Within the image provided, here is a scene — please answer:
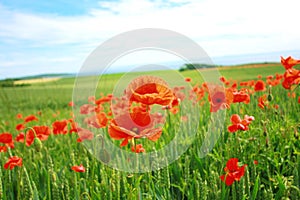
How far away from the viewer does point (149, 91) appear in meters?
1.35

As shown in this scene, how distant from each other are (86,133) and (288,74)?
140 cm

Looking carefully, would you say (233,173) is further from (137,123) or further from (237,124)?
(137,123)

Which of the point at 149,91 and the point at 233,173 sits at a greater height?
the point at 149,91

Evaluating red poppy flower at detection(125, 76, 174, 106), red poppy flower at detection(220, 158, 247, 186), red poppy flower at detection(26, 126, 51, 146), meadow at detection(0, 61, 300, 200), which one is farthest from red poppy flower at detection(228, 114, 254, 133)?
red poppy flower at detection(26, 126, 51, 146)

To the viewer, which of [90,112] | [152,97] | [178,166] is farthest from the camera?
[90,112]

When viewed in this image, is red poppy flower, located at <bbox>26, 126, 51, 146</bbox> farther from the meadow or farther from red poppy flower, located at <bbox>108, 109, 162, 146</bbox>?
red poppy flower, located at <bbox>108, 109, 162, 146</bbox>

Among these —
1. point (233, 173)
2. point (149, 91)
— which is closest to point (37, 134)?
point (149, 91)

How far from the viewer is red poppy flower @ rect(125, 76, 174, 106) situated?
1275 millimetres

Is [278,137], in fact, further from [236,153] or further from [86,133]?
[86,133]

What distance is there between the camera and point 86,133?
7.59 feet

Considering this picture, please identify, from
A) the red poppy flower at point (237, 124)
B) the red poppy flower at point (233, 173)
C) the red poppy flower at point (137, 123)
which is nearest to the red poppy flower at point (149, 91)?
the red poppy flower at point (137, 123)

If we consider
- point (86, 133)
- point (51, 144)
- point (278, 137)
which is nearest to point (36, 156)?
point (86, 133)

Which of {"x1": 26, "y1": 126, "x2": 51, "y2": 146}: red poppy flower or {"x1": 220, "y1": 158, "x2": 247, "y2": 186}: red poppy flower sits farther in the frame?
{"x1": 26, "y1": 126, "x2": 51, "y2": 146}: red poppy flower

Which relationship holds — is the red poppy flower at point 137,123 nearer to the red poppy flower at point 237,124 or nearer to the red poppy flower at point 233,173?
the red poppy flower at point 233,173
